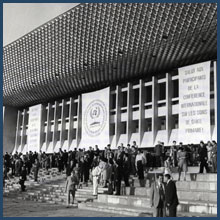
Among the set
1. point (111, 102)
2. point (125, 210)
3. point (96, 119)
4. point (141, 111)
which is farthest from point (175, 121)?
point (125, 210)

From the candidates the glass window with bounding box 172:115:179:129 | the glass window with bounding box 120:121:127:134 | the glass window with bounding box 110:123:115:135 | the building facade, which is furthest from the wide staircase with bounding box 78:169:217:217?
the glass window with bounding box 110:123:115:135

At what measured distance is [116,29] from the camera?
23.7 meters

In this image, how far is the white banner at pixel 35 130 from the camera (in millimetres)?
35719

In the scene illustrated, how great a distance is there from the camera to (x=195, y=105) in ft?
73.0

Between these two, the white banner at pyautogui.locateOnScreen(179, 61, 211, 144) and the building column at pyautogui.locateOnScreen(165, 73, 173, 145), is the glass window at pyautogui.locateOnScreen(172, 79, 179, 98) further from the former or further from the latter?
the white banner at pyautogui.locateOnScreen(179, 61, 211, 144)

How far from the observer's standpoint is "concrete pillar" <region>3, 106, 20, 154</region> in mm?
39750

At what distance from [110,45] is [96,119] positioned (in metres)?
6.96

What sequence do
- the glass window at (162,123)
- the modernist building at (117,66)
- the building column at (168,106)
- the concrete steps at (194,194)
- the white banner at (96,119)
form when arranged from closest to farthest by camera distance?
1. the concrete steps at (194,194)
2. the modernist building at (117,66)
3. the building column at (168,106)
4. the glass window at (162,123)
5. the white banner at (96,119)

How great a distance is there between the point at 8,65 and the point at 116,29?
506 inches

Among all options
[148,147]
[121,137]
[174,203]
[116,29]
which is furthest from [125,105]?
[174,203]

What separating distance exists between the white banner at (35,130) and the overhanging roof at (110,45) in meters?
3.81

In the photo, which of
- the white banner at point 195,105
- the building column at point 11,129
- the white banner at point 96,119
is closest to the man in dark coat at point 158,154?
the white banner at point 195,105

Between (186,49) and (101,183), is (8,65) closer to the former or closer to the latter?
(186,49)

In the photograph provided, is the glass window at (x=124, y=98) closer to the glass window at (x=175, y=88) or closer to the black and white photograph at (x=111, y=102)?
the black and white photograph at (x=111, y=102)
